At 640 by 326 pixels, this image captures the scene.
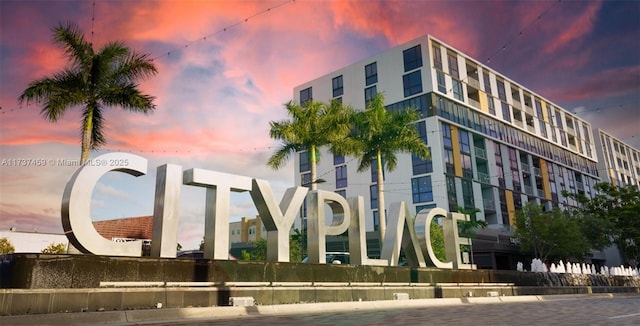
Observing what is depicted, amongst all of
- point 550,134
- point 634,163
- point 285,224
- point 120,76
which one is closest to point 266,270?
point 285,224

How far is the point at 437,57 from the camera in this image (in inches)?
2235

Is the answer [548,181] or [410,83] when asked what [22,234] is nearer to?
[410,83]

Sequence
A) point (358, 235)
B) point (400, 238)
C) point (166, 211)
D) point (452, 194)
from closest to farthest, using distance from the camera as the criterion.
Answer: point (166, 211), point (358, 235), point (400, 238), point (452, 194)

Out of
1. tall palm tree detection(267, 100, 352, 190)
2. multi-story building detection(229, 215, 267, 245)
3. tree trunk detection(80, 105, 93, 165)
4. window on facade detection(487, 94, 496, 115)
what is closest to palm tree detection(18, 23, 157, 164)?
tree trunk detection(80, 105, 93, 165)

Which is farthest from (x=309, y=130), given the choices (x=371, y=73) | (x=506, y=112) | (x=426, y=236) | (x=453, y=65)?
(x=506, y=112)

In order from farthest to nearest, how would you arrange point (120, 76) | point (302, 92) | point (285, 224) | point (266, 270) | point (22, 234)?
point (302, 92)
point (22, 234)
point (120, 76)
point (285, 224)
point (266, 270)

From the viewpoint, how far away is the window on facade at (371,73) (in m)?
60.4

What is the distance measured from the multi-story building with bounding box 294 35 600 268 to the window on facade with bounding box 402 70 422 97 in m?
0.12

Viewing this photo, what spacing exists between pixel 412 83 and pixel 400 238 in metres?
39.9

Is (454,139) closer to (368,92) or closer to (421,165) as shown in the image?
(421,165)

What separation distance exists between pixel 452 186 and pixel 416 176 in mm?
4181

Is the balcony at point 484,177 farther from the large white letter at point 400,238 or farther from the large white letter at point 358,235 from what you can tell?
the large white letter at point 358,235

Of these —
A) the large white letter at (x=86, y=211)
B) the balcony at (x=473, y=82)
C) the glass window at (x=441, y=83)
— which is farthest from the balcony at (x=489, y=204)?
the large white letter at (x=86, y=211)

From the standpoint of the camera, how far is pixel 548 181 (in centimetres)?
7169
